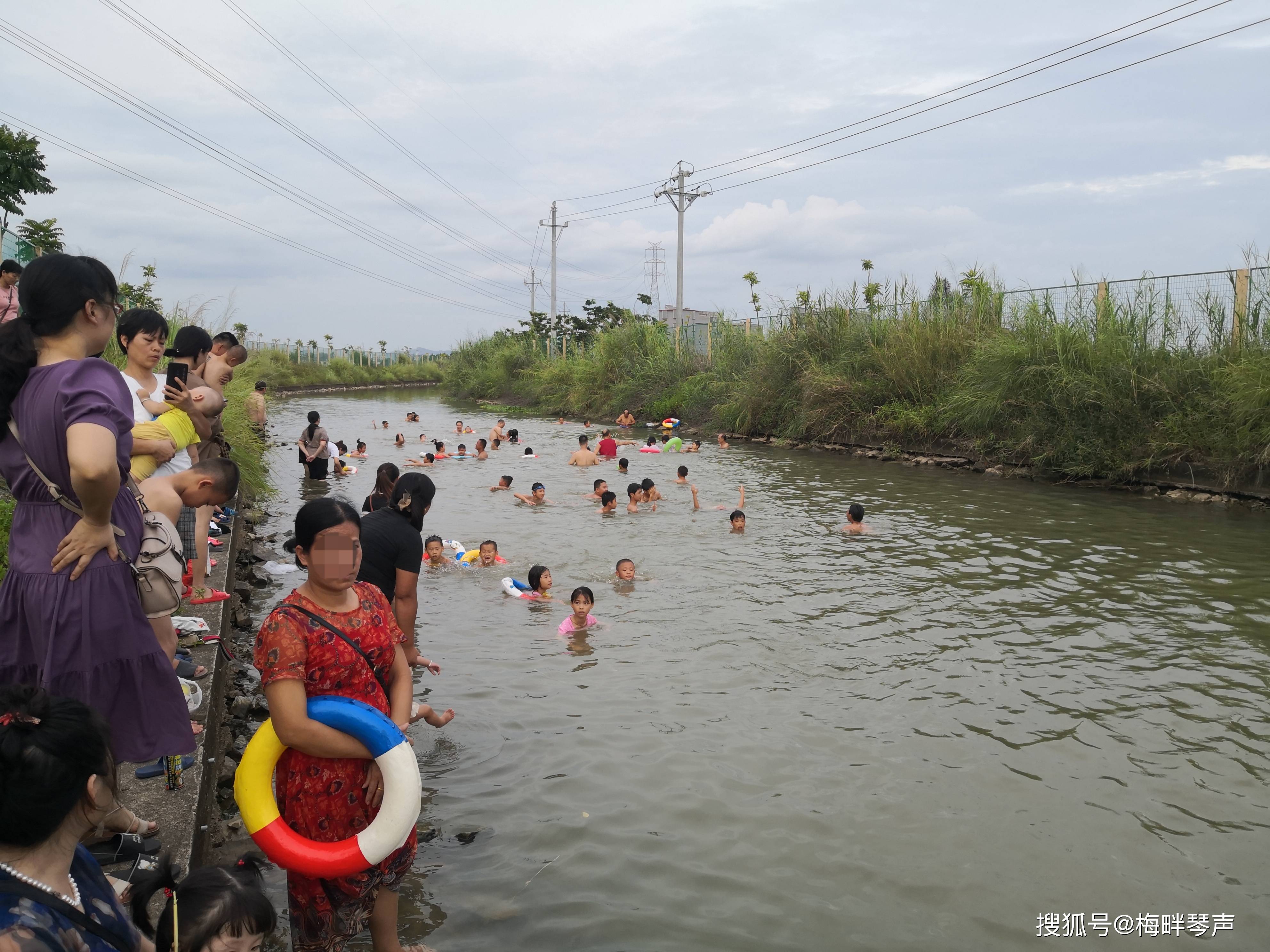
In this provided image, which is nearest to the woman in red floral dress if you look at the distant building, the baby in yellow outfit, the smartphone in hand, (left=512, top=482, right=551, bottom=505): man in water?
the baby in yellow outfit

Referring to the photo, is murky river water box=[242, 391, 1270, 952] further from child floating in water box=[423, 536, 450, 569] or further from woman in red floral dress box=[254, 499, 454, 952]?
woman in red floral dress box=[254, 499, 454, 952]

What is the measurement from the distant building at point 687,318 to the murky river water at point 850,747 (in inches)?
851

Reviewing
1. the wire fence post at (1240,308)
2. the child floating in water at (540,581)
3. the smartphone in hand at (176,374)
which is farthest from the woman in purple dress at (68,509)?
the wire fence post at (1240,308)

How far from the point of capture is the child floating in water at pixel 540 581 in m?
8.74

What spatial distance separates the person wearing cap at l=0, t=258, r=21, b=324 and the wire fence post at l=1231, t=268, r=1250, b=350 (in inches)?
651

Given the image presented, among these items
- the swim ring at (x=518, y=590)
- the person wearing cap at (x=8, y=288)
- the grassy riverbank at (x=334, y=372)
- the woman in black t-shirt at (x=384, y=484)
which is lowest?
the swim ring at (x=518, y=590)

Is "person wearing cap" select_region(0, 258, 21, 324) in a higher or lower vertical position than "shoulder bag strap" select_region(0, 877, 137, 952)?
higher

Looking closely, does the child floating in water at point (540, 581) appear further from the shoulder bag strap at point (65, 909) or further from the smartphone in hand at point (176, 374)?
the shoulder bag strap at point (65, 909)

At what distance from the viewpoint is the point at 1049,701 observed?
6059mm

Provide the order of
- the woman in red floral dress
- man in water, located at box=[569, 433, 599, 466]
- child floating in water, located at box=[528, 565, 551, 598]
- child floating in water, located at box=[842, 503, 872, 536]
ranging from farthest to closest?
man in water, located at box=[569, 433, 599, 466] → child floating in water, located at box=[842, 503, 872, 536] → child floating in water, located at box=[528, 565, 551, 598] → the woman in red floral dress

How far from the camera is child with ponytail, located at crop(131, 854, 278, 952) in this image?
2.45 metres

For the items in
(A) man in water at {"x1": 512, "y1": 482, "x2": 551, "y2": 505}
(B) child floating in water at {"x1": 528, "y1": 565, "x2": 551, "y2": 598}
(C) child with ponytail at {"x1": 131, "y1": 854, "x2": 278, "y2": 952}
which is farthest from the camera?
(A) man in water at {"x1": 512, "y1": 482, "x2": 551, "y2": 505}

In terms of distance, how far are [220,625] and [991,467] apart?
14837 millimetres

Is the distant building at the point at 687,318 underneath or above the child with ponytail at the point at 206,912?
above
